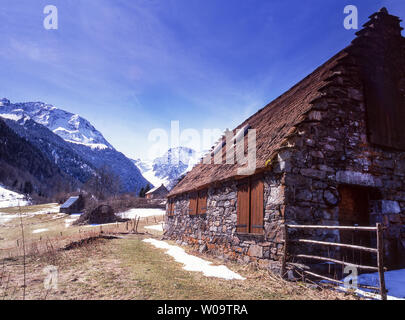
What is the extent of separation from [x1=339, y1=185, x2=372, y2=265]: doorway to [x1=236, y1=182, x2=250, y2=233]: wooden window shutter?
106 inches

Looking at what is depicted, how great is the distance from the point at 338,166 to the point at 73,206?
3903 cm

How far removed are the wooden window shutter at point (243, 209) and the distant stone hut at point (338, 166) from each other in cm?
3

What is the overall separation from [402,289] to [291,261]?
220 centimetres

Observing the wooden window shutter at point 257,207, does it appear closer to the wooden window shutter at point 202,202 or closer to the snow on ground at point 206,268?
the snow on ground at point 206,268

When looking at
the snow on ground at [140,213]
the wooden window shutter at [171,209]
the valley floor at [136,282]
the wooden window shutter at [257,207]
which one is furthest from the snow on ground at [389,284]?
the snow on ground at [140,213]

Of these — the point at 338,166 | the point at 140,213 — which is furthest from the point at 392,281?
the point at 140,213

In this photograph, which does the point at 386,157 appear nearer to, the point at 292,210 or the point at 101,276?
the point at 292,210

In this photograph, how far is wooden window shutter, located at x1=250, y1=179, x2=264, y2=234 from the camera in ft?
23.0

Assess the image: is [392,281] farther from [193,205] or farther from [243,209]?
[193,205]

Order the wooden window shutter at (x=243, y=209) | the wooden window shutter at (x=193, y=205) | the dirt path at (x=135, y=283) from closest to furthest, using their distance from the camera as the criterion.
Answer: the dirt path at (x=135, y=283) < the wooden window shutter at (x=243, y=209) < the wooden window shutter at (x=193, y=205)

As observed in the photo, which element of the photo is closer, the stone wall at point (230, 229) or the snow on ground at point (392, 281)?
the snow on ground at point (392, 281)

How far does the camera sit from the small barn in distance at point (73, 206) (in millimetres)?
36344

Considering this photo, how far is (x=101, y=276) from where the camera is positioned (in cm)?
570

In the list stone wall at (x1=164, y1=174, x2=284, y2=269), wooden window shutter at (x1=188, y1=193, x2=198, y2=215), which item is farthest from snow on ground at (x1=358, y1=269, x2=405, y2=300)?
wooden window shutter at (x1=188, y1=193, x2=198, y2=215)
